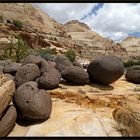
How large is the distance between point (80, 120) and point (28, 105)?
112 centimetres

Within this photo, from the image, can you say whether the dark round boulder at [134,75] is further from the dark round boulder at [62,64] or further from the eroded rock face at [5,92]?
the eroded rock face at [5,92]

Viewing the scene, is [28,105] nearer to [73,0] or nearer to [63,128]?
[63,128]

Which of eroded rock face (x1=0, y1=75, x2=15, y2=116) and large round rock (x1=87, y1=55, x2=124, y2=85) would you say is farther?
large round rock (x1=87, y1=55, x2=124, y2=85)

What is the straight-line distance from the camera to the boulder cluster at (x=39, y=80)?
5.93 metres

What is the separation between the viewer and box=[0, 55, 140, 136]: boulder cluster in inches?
233

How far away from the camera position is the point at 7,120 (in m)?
5.66

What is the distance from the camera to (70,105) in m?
6.79

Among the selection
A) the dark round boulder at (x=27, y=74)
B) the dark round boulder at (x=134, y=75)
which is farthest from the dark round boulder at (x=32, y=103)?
the dark round boulder at (x=134, y=75)

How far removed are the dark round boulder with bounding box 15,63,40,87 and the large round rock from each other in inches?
69.1

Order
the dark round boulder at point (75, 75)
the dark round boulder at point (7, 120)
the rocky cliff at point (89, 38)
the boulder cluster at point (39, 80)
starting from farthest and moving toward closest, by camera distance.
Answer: the rocky cliff at point (89, 38), the dark round boulder at point (75, 75), the boulder cluster at point (39, 80), the dark round boulder at point (7, 120)

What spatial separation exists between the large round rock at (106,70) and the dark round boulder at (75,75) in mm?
327

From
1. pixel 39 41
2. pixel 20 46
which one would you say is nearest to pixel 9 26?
pixel 39 41

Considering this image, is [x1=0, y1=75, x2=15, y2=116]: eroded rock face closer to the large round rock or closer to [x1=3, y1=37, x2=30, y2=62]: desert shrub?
the large round rock

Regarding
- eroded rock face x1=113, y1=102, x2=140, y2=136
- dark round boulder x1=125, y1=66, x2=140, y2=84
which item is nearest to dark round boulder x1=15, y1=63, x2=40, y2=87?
eroded rock face x1=113, y1=102, x2=140, y2=136
